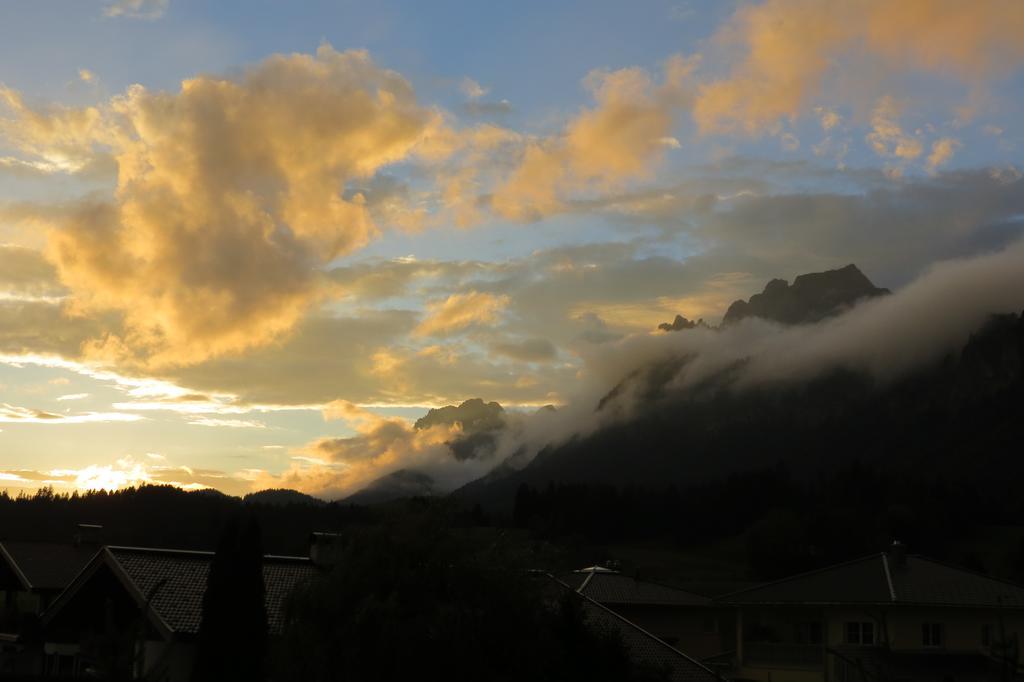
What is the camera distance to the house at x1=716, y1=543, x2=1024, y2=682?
42469 millimetres

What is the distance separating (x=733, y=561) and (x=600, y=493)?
31141mm

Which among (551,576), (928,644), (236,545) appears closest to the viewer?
(551,576)

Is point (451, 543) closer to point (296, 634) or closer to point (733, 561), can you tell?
point (296, 634)

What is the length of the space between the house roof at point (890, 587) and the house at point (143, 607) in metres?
22.2

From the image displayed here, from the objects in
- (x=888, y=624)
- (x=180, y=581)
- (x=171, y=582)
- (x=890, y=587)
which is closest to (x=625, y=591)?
(x=890, y=587)

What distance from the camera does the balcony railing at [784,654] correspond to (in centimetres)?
4491

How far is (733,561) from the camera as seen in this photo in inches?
4951

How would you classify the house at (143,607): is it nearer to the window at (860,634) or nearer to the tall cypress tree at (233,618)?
the tall cypress tree at (233,618)

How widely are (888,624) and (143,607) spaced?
2975 cm

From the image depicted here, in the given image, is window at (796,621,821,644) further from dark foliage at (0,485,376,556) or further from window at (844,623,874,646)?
dark foliage at (0,485,376,556)

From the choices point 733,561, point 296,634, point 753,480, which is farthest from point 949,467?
point 296,634

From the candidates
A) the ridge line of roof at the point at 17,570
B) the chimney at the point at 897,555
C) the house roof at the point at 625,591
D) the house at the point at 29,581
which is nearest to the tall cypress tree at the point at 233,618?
the house at the point at 29,581

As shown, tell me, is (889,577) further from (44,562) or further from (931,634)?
(44,562)

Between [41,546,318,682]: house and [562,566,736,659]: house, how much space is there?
22.3 metres
